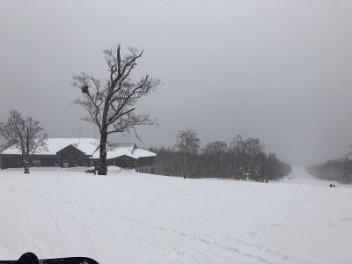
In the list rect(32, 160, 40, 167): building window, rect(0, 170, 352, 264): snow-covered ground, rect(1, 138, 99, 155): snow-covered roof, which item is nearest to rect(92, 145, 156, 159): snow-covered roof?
rect(1, 138, 99, 155): snow-covered roof

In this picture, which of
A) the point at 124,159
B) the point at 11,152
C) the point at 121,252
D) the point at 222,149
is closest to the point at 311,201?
the point at 121,252

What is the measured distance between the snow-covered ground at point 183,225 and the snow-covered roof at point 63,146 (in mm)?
68614

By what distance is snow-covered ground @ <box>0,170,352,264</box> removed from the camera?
285 inches

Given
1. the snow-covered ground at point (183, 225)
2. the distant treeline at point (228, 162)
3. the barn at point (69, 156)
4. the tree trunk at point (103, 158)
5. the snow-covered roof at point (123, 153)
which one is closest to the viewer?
the snow-covered ground at point (183, 225)

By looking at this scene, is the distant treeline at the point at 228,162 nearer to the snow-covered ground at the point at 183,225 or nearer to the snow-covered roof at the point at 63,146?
the snow-covered roof at the point at 63,146

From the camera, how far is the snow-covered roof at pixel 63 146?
82.1m

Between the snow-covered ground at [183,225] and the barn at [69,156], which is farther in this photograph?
the barn at [69,156]

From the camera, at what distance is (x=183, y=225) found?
32.0ft

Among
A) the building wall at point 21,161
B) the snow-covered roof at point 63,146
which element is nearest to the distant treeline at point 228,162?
the snow-covered roof at point 63,146

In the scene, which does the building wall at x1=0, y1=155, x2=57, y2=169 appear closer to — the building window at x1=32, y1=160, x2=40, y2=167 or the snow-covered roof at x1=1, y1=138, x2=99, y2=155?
the building window at x1=32, y1=160, x2=40, y2=167

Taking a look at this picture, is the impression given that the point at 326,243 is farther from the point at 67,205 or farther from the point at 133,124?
the point at 133,124

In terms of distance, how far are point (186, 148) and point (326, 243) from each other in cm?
6794

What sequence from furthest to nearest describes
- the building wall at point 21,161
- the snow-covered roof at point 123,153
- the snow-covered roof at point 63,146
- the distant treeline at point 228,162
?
the distant treeline at point 228,162 → the snow-covered roof at point 123,153 → the snow-covered roof at point 63,146 → the building wall at point 21,161

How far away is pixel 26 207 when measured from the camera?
12.9 metres
